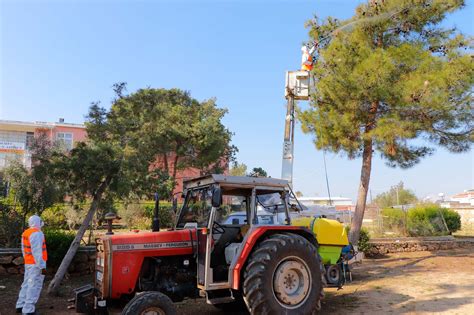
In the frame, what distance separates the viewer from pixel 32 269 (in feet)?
20.3

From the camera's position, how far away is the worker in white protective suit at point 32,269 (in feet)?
19.7

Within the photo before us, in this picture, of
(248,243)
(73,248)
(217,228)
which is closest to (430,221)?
(248,243)

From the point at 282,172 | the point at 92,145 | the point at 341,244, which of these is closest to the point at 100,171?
the point at 92,145

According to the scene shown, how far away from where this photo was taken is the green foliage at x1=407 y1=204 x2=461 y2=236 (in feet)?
52.9

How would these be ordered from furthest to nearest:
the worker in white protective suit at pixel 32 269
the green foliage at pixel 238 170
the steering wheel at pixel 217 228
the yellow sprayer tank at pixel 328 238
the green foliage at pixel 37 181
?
the green foliage at pixel 238 170 < the green foliage at pixel 37 181 < the yellow sprayer tank at pixel 328 238 < the worker in white protective suit at pixel 32 269 < the steering wheel at pixel 217 228

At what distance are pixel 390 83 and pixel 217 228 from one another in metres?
7.04

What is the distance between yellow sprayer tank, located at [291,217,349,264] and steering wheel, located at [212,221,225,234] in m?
1.69

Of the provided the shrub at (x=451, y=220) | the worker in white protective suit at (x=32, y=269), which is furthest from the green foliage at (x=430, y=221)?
the worker in white protective suit at (x=32, y=269)

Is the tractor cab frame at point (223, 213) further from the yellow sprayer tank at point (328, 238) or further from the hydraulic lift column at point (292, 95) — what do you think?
the hydraulic lift column at point (292, 95)

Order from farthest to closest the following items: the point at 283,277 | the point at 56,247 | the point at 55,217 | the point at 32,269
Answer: the point at 55,217 < the point at 56,247 < the point at 32,269 < the point at 283,277

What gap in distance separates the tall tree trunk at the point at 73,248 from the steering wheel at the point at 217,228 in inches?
134

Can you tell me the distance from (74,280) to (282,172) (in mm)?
4886

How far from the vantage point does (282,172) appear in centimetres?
840

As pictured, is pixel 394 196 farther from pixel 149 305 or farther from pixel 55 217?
pixel 149 305
